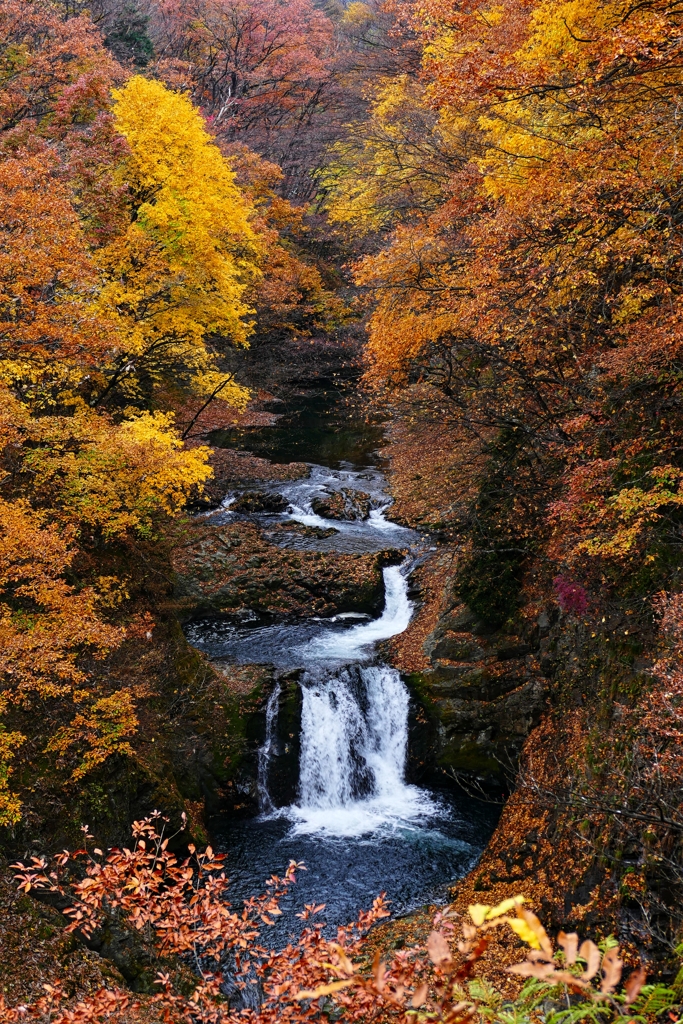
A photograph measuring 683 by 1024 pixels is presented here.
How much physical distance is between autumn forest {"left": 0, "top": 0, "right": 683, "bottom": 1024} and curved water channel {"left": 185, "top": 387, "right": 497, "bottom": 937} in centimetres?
7

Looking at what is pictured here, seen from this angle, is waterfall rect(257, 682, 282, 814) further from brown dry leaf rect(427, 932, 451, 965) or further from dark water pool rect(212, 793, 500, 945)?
brown dry leaf rect(427, 932, 451, 965)

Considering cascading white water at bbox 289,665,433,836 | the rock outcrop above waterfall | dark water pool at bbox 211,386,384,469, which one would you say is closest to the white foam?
the rock outcrop above waterfall

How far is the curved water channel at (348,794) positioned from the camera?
37.2 feet

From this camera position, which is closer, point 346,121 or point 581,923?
point 581,923

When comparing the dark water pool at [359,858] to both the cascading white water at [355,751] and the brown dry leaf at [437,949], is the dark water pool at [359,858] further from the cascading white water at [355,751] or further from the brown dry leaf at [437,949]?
the brown dry leaf at [437,949]

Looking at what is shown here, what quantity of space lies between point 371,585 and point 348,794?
5.36 meters

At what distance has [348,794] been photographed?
45.2 feet

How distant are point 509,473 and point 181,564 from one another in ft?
27.9

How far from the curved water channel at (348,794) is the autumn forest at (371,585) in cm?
7

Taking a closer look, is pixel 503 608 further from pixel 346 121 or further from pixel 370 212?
pixel 346 121

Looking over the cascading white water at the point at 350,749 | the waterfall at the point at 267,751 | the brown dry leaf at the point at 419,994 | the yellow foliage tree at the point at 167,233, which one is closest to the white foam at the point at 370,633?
the cascading white water at the point at 350,749

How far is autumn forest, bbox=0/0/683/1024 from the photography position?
774 centimetres

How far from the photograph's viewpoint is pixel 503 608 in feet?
47.0

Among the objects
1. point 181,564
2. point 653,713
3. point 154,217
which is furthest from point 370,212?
point 653,713
